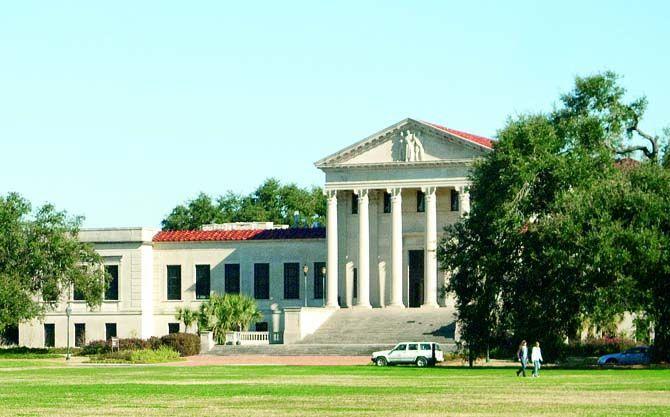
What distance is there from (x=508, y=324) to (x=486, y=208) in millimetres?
5420

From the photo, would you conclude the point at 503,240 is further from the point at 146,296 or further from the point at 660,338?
the point at 146,296

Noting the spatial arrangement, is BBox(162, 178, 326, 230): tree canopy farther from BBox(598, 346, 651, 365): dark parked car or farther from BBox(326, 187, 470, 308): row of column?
BBox(598, 346, 651, 365): dark parked car

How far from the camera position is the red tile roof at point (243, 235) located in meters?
105

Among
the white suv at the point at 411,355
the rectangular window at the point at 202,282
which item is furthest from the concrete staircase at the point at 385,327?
the white suv at the point at 411,355

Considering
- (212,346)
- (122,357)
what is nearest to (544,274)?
(122,357)

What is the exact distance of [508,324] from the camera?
65375 mm

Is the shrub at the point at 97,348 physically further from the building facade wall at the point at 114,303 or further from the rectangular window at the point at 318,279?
the rectangular window at the point at 318,279

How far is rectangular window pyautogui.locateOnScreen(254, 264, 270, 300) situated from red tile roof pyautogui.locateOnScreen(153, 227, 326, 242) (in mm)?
2162

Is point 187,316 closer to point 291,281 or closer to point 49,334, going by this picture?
point 291,281

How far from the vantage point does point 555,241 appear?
62.4 metres

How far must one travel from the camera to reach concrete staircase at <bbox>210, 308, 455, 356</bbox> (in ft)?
288

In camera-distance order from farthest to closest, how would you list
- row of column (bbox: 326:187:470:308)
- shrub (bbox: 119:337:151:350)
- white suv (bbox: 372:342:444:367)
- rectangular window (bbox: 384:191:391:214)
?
rectangular window (bbox: 384:191:391:214)
row of column (bbox: 326:187:470:308)
shrub (bbox: 119:337:151:350)
white suv (bbox: 372:342:444:367)

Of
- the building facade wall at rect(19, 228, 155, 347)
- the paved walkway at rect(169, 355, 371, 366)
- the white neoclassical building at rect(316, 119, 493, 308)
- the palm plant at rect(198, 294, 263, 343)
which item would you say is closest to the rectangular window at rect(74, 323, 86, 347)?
the building facade wall at rect(19, 228, 155, 347)

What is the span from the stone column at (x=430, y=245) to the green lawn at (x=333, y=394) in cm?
3828
